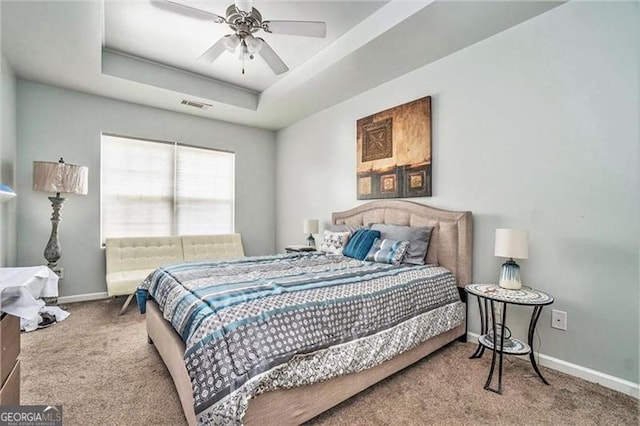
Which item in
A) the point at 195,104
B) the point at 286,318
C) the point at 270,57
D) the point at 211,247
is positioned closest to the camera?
Result: the point at 286,318

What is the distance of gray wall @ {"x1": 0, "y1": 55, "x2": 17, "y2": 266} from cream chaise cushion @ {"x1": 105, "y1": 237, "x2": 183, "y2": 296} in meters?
0.86

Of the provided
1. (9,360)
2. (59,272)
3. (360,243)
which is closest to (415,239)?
(360,243)

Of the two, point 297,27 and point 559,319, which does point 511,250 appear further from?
point 297,27

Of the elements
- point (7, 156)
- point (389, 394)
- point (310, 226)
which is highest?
point (7, 156)

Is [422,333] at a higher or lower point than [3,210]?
lower

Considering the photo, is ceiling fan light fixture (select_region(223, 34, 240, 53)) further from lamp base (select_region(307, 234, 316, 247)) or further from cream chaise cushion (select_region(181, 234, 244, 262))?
cream chaise cushion (select_region(181, 234, 244, 262))

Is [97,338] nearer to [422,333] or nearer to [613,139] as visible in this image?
[422,333]

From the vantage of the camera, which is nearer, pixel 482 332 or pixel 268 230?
pixel 482 332

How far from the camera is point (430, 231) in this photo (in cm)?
277

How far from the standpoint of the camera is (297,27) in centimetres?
216

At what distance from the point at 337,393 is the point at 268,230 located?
3.91 metres

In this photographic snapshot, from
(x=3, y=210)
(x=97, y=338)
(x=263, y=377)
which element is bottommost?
(x=97, y=338)

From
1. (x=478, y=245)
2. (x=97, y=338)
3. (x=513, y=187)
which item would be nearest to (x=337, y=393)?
(x=478, y=245)

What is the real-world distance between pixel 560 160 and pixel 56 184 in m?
4.66
